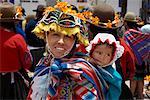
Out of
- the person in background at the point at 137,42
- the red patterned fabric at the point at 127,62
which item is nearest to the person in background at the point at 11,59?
the red patterned fabric at the point at 127,62

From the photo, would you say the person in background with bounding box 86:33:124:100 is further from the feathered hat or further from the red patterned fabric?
the red patterned fabric

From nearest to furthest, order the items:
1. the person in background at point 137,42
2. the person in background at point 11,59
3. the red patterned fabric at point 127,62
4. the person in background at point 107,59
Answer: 1. the person in background at point 107,59
2. the red patterned fabric at point 127,62
3. the person in background at point 11,59
4. the person in background at point 137,42

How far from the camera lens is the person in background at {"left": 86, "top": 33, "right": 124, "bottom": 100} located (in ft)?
7.36

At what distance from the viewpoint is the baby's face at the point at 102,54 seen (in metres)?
2.27

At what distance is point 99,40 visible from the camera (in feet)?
7.70

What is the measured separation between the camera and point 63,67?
2.08 m

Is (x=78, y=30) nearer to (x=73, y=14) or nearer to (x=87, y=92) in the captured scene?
(x=73, y=14)

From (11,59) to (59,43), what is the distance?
1.62 meters

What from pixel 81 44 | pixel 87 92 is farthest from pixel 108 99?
pixel 81 44

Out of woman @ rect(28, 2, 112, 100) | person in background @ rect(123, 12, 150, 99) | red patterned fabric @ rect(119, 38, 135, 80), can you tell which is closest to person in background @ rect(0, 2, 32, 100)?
red patterned fabric @ rect(119, 38, 135, 80)

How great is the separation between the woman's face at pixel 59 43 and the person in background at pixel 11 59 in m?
1.54

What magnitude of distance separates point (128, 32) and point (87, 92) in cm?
262

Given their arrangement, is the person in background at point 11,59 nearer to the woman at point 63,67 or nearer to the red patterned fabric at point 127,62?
the red patterned fabric at point 127,62

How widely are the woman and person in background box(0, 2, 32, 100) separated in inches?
57.0
